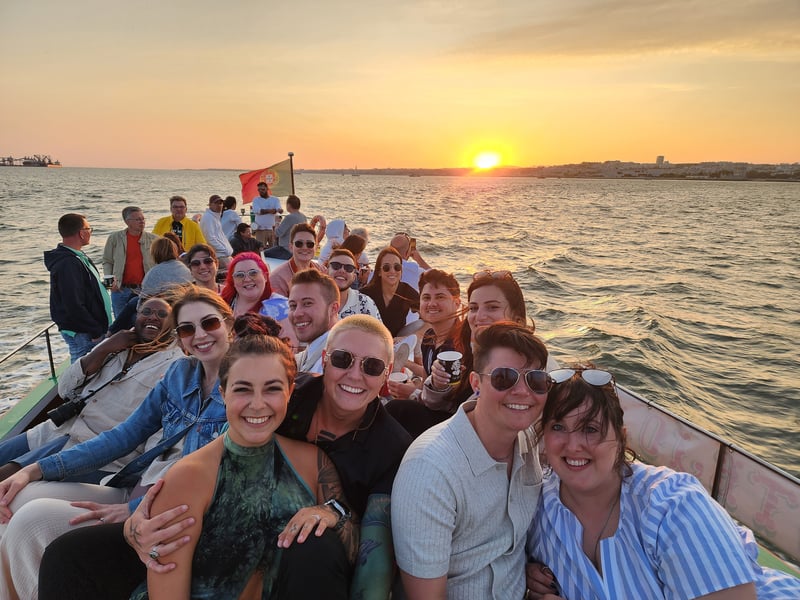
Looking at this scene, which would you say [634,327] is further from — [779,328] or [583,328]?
[779,328]

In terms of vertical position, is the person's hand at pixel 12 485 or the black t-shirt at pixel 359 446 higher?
the black t-shirt at pixel 359 446

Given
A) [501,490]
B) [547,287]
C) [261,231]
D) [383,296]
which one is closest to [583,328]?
[547,287]

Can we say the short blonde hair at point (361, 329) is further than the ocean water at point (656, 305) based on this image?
No

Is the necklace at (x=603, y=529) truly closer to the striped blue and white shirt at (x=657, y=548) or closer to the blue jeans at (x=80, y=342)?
the striped blue and white shirt at (x=657, y=548)

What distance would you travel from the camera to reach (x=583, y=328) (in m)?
11.3

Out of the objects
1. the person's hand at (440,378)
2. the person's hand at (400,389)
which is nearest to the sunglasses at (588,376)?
the person's hand at (440,378)

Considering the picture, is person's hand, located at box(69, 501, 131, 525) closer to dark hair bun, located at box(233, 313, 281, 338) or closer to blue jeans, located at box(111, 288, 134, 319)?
dark hair bun, located at box(233, 313, 281, 338)

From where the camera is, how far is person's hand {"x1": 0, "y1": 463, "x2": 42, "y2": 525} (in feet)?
7.67

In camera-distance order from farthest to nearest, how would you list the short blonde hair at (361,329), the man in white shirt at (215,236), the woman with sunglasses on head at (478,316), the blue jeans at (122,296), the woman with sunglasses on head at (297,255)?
1. the man in white shirt at (215,236)
2. the blue jeans at (122,296)
3. the woman with sunglasses on head at (297,255)
4. the woman with sunglasses on head at (478,316)
5. the short blonde hair at (361,329)

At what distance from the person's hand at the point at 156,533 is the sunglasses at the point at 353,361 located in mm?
837

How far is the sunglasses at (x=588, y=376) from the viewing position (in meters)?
2.01

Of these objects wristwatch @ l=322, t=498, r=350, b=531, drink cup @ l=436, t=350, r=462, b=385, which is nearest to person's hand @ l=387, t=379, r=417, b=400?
drink cup @ l=436, t=350, r=462, b=385

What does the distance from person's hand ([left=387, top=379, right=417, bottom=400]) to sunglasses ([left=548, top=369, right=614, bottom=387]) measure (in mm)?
1579

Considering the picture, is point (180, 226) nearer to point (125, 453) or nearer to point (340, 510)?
point (125, 453)
